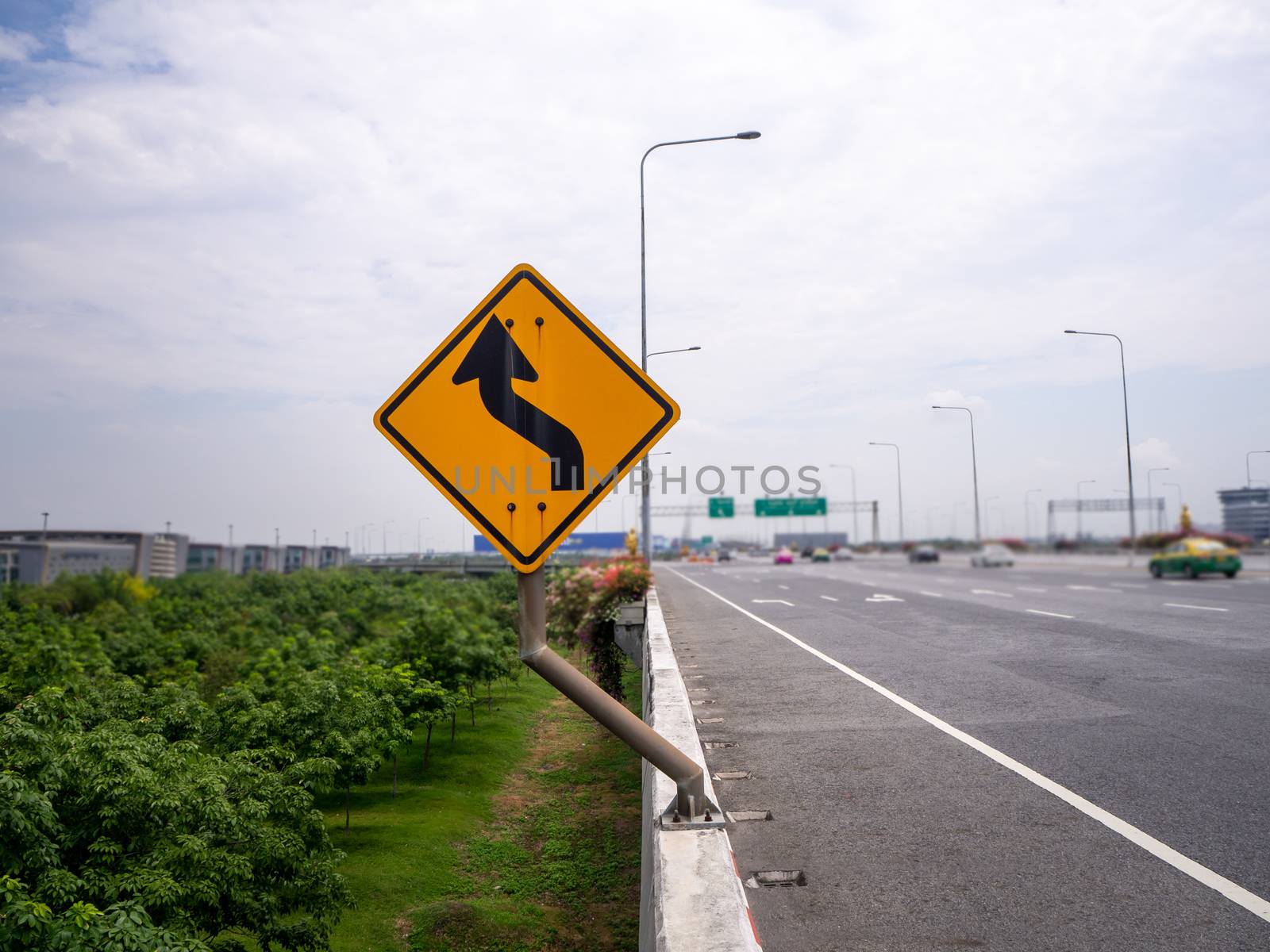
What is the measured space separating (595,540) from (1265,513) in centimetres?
4574

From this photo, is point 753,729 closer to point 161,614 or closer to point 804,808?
point 804,808

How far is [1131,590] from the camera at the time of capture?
80.5 ft

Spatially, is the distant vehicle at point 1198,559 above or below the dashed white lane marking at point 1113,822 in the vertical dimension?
above

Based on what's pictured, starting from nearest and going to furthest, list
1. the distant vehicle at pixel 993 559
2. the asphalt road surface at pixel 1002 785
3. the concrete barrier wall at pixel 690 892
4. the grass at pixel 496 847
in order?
the concrete barrier wall at pixel 690 892, the asphalt road surface at pixel 1002 785, the grass at pixel 496 847, the distant vehicle at pixel 993 559

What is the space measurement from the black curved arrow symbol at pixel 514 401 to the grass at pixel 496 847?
6.86 metres

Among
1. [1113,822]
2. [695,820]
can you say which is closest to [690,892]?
[695,820]

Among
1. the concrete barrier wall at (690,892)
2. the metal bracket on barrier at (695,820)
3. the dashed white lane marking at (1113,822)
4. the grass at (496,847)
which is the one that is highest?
the metal bracket on barrier at (695,820)

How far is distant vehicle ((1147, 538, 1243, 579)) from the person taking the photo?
31.0m

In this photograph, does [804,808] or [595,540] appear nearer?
[804,808]

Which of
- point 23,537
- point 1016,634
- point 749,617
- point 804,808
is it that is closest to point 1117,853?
point 804,808

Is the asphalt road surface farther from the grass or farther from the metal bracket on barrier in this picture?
the grass

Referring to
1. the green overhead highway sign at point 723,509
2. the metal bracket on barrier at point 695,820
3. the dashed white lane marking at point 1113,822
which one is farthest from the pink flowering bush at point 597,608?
the green overhead highway sign at point 723,509

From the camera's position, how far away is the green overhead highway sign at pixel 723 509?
290ft

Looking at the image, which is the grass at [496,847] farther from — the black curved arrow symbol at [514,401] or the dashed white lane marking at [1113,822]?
the black curved arrow symbol at [514,401]
